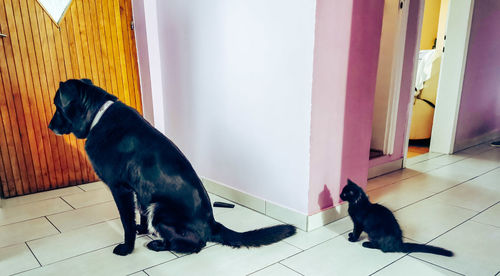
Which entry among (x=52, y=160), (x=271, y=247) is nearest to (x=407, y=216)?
(x=271, y=247)

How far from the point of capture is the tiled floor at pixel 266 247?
1.35 m

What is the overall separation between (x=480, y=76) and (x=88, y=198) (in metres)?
3.99

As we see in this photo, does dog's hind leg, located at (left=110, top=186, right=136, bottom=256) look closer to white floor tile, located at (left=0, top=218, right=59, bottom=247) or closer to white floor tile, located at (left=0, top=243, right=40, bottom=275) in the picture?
white floor tile, located at (left=0, top=243, right=40, bottom=275)

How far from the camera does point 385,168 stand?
8.74 ft

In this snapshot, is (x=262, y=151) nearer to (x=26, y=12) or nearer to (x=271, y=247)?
(x=271, y=247)

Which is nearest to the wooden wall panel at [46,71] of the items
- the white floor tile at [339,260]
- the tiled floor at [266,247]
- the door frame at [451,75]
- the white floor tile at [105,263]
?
the tiled floor at [266,247]

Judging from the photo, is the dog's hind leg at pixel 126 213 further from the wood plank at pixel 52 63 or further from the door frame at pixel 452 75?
the door frame at pixel 452 75

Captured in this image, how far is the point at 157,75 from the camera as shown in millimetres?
2561

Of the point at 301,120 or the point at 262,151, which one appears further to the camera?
the point at 262,151

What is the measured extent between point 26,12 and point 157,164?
1591mm

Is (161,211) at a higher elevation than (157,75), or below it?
below

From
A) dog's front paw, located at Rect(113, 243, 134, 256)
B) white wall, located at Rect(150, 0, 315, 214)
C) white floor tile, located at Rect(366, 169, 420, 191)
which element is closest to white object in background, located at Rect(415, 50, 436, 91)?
white floor tile, located at Rect(366, 169, 420, 191)

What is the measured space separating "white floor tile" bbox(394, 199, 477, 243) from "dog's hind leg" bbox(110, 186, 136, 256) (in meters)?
1.36

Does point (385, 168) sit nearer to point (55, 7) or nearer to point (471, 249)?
point (471, 249)
